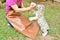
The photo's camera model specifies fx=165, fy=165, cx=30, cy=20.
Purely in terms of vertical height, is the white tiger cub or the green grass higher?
the white tiger cub

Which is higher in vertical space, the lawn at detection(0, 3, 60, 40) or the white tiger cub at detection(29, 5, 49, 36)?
the white tiger cub at detection(29, 5, 49, 36)

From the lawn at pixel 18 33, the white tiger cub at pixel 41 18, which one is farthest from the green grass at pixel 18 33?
the white tiger cub at pixel 41 18

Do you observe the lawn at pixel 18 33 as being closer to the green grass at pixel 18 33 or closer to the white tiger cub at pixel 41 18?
the green grass at pixel 18 33

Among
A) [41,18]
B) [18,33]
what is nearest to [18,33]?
[18,33]

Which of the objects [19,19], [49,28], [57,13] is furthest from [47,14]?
[19,19]

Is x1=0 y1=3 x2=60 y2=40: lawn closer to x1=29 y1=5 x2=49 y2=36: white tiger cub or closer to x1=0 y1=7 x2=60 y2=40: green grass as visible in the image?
x1=0 y1=7 x2=60 y2=40: green grass

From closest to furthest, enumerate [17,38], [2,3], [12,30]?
[17,38] → [12,30] → [2,3]

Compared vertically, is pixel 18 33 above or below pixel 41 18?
below

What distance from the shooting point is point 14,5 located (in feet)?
10.2

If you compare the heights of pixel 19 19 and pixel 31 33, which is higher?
pixel 19 19

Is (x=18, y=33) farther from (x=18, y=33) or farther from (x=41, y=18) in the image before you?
(x=41, y=18)

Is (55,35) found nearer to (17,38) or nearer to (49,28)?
(49,28)

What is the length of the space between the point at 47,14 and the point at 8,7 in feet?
4.49

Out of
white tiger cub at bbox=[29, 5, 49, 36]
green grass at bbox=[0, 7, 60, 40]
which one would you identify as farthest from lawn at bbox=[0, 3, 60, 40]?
white tiger cub at bbox=[29, 5, 49, 36]
